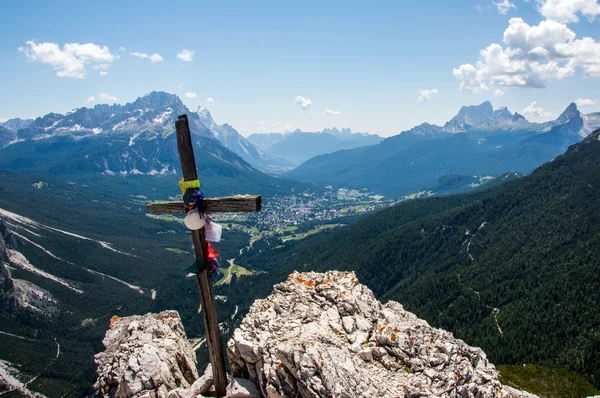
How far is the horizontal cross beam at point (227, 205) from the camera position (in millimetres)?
10039

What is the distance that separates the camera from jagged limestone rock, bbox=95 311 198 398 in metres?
13.8

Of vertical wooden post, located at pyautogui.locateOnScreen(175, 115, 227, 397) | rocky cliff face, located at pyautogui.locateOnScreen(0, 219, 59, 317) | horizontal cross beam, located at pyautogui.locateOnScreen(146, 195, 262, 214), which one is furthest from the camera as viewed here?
rocky cliff face, located at pyautogui.locateOnScreen(0, 219, 59, 317)

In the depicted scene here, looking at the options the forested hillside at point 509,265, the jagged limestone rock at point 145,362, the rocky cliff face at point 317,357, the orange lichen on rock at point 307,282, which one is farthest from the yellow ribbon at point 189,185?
the forested hillside at point 509,265

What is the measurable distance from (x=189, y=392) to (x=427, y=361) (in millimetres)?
8935

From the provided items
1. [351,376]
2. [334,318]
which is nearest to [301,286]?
[334,318]

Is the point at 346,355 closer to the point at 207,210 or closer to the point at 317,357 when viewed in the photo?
the point at 317,357

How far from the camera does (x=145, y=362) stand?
1445cm

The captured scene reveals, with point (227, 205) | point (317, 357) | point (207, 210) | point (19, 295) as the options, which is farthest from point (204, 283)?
point (19, 295)

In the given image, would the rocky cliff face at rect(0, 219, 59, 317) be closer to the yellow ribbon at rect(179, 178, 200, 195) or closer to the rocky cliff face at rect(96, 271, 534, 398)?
the rocky cliff face at rect(96, 271, 534, 398)

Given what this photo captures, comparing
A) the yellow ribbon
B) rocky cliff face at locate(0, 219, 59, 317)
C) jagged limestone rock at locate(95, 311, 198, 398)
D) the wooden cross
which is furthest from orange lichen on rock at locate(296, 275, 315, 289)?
rocky cliff face at locate(0, 219, 59, 317)

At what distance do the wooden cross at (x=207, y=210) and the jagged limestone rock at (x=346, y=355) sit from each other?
24.2 inches

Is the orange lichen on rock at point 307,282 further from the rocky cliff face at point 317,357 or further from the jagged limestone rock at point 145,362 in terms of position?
the jagged limestone rock at point 145,362

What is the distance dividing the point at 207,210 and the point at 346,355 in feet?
23.0

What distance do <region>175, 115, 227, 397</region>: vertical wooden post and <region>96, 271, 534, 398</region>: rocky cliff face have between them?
604mm
